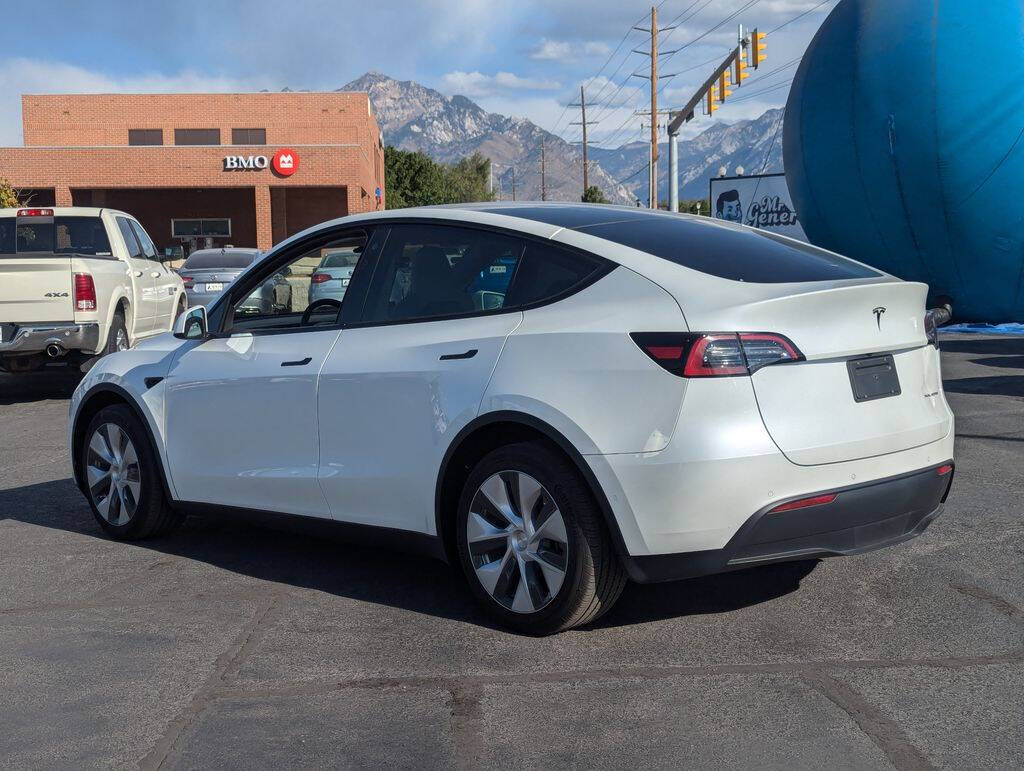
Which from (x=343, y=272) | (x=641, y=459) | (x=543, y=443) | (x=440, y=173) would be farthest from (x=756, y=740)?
(x=440, y=173)

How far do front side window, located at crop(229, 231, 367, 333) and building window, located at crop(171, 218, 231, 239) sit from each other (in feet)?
166

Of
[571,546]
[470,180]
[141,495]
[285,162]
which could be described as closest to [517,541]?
[571,546]

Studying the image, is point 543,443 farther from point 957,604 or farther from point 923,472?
point 957,604

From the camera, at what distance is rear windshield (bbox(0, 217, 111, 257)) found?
1291cm

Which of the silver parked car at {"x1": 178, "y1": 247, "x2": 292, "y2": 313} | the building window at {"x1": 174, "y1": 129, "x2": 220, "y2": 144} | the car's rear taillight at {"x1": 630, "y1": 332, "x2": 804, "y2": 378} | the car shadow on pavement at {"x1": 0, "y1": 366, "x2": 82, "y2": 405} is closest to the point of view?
the car's rear taillight at {"x1": 630, "y1": 332, "x2": 804, "y2": 378}

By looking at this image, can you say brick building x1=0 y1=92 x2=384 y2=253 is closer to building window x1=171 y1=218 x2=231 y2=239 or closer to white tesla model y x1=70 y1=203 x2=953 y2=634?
building window x1=171 y1=218 x2=231 y2=239

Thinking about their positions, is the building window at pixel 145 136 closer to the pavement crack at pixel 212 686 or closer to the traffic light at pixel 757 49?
the traffic light at pixel 757 49

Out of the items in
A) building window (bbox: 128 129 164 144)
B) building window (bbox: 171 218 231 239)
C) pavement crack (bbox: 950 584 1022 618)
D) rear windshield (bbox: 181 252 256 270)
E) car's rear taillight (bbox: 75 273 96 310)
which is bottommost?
pavement crack (bbox: 950 584 1022 618)

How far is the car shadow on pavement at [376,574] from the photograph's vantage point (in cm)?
497

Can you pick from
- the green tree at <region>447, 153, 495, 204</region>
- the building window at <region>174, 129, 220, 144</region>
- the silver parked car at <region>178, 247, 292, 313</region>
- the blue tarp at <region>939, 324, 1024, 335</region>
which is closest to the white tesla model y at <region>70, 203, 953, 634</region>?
the silver parked car at <region>178, 247, 292, 313</region>

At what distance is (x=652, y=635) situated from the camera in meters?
4.58

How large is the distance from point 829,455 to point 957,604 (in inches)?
47.7

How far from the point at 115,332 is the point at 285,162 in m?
37.0

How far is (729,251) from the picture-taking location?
4.67 m
